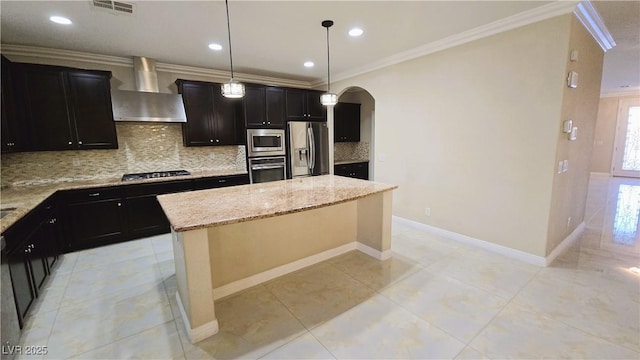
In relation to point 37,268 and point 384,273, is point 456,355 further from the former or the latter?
point 37,268

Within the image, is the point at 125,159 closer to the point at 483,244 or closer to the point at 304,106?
the point at 304,106

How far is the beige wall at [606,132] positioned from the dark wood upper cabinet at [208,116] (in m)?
10.2

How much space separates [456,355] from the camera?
1.72m

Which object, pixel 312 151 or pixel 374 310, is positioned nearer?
pixel 374 310

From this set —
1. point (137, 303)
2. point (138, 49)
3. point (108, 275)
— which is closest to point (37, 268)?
point (108, 275)

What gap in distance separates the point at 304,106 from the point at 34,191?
4.02 meters

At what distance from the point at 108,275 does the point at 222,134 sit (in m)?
2.55

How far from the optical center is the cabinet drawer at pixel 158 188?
3.66 meters

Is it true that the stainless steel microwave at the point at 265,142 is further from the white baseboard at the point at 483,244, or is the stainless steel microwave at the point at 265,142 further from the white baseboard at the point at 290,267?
the white baseboard at the point at 483,244

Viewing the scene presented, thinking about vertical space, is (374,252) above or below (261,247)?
below

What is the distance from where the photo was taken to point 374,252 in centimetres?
314

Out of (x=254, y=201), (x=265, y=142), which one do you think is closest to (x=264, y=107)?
(x=265, y=142)

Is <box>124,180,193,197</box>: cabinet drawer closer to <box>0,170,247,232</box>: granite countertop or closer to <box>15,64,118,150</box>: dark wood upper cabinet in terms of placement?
<box>0,170,247,232</box>: granite countertop

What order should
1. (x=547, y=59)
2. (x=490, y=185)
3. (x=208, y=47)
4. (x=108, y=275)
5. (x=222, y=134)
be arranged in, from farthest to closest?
(x=222, y=134), (x=208, y=47), (x=490, y=185), (x=108, y=275), (x=547, y=59)
